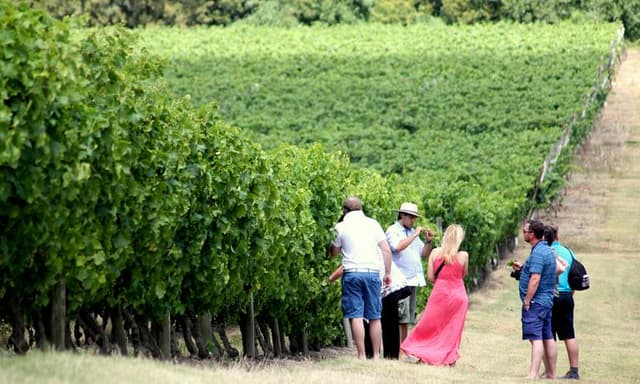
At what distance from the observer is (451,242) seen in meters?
14.1

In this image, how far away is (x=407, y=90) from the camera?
208 ft

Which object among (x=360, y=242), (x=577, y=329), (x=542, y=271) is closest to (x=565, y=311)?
(x=542, y=271)

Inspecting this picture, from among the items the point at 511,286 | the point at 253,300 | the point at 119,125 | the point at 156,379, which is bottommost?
the point at 511,286

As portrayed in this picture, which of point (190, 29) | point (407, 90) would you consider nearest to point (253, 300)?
point (407, 90)

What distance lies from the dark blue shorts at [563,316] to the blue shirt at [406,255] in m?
1.78

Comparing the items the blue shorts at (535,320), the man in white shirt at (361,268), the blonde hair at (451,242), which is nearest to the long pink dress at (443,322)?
the blonde hair at (451,242)

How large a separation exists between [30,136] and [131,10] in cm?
8562

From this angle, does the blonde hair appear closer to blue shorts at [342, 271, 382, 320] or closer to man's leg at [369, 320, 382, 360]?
blue shorts at [342, 271, 382, 320]

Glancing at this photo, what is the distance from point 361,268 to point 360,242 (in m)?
0.28

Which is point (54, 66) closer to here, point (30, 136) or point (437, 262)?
point (30, 136)

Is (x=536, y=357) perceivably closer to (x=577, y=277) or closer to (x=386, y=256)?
(x=577, y=277)

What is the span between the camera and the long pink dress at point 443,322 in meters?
14.5

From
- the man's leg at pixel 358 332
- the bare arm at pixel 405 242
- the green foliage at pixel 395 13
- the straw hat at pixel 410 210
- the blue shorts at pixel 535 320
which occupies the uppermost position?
the straw hat at pixel 410 210

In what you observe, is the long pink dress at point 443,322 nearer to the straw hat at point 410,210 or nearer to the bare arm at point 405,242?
the bare arm at point 405,242
